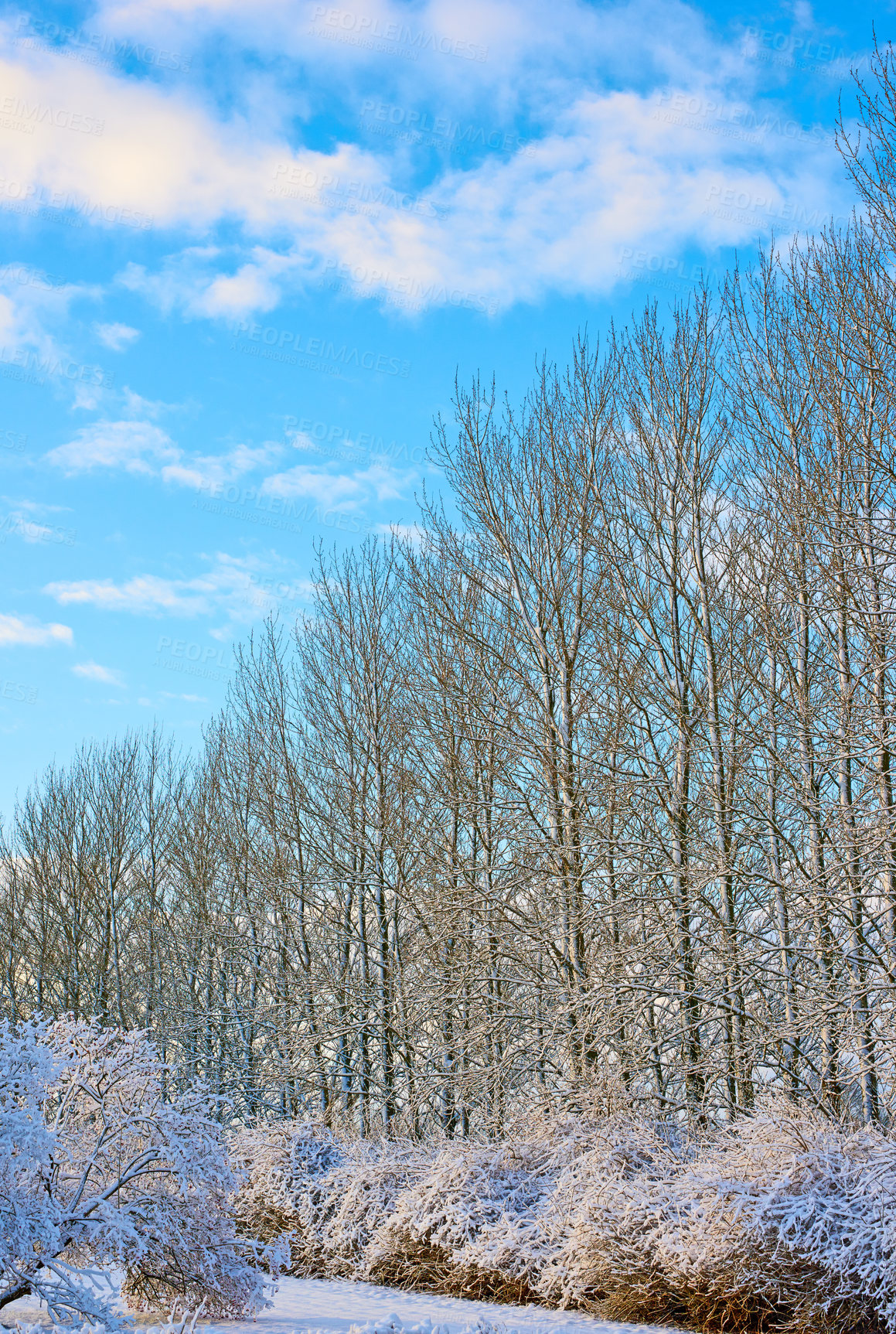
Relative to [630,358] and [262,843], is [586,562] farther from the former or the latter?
[262,843]

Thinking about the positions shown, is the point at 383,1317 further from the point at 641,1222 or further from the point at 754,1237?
the point at 754,1237

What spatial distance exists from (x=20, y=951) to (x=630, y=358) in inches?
959

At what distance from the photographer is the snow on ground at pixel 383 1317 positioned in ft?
21.0

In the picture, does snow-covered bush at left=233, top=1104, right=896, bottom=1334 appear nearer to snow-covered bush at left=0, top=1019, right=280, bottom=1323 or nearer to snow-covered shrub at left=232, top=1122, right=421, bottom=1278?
snow-covered shrub at left=232, top=1122, right=421, bottom=1278

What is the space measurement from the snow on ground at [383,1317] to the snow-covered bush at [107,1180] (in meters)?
0.32

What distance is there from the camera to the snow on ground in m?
6.41

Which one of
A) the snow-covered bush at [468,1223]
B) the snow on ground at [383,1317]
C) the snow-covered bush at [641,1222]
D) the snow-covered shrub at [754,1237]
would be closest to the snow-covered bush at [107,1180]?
the snow on ground at [383,1317]

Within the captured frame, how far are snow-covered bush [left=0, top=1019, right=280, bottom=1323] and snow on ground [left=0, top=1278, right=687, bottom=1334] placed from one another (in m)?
0.32

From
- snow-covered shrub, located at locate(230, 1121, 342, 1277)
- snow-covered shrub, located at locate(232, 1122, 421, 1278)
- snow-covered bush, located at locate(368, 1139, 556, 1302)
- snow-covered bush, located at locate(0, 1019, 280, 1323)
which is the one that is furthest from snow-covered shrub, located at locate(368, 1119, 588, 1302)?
snow-covered bush, located at locate(0, 1019, 280, 1323)

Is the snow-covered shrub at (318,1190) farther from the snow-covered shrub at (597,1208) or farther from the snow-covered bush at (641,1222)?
the snow-covered shrub at (597,1208)

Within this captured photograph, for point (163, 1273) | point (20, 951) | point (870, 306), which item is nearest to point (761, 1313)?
point (163, 1273)

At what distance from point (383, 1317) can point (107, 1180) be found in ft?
8.14

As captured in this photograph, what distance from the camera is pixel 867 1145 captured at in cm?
685

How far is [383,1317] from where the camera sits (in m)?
7.43
